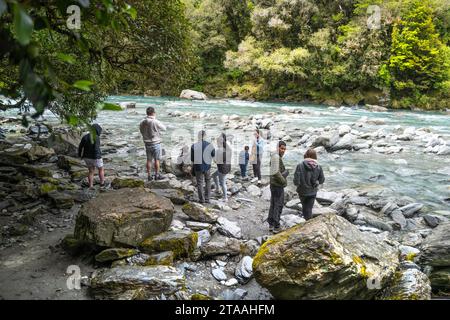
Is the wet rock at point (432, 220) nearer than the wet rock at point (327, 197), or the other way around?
the wet rock at point (432, 220)

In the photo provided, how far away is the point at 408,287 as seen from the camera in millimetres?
4469

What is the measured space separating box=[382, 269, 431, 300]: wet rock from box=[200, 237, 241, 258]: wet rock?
7.71ft

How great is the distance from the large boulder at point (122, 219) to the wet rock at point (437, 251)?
4.41m

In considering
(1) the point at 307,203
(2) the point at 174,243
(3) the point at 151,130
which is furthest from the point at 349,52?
(2) the point at 174,243

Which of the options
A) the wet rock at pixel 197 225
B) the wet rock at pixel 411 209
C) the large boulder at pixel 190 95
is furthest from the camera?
the large boulder at pixel 190 95

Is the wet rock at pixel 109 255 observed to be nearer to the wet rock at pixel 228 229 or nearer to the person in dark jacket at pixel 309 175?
the wet rock at pixel 228 229

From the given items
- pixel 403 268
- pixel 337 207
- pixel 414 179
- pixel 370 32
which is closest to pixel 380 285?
pixel 403 268

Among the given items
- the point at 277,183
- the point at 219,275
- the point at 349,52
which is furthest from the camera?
the point at 349,52

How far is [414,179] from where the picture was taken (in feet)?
38.0

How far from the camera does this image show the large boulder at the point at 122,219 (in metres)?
5.02

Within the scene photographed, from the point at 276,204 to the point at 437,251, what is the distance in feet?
9.49

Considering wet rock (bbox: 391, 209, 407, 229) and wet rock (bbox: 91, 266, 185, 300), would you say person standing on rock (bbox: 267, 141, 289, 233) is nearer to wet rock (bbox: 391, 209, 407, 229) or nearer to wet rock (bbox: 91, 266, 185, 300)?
wet rock (bbox: 91, 266, 185, 300)

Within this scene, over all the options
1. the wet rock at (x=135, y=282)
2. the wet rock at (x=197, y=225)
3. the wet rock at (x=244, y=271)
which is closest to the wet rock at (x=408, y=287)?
the wet rock at (x=244, y=271)

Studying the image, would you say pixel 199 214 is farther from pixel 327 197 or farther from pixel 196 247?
pixel 327 197
